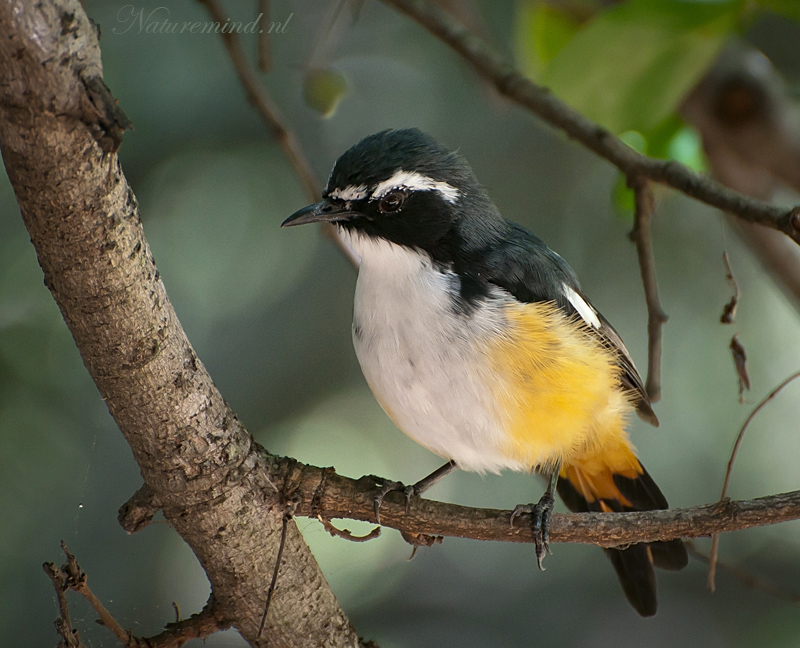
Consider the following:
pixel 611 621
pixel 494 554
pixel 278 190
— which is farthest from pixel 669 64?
pixel 611 621

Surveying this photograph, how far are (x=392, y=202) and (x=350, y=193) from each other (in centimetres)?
13

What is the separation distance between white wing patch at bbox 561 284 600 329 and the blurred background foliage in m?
0.77

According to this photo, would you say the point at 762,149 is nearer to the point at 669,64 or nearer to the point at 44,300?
the point at 669,64

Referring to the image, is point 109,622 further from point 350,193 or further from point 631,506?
point 631,506

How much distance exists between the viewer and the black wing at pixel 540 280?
230 cm

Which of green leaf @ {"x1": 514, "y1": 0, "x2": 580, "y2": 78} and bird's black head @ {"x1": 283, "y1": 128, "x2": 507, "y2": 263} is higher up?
green leaf @ {"x1": 514, "y1": 0, "x2": 580, "y2": 78}

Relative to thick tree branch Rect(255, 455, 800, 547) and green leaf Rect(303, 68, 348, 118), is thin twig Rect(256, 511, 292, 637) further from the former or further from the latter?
green leaf Rect(303, 68, 348, 118)

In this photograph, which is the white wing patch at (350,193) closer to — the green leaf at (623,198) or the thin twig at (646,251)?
the thin twig at (646,251)

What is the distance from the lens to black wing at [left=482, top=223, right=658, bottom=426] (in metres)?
2.30

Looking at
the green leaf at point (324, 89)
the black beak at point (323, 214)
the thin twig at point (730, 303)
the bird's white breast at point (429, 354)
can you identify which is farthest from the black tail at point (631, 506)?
the green leaf at point (324, 89)

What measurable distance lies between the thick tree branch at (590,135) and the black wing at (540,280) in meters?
0.36

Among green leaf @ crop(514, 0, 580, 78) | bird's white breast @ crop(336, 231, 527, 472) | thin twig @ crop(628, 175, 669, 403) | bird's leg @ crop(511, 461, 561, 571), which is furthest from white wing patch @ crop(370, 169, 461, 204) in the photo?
green leaf @ crop(514, 0, 580, 78)

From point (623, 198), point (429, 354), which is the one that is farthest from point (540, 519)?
point (623, 198)

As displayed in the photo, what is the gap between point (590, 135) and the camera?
252 cm
